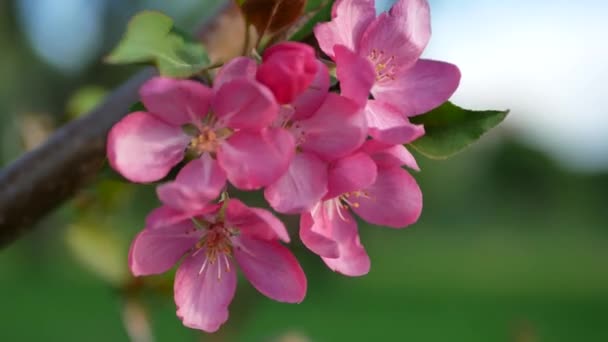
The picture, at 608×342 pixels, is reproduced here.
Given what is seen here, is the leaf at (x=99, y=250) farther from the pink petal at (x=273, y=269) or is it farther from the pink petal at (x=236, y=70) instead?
the pink petal at (x=236, y=70)

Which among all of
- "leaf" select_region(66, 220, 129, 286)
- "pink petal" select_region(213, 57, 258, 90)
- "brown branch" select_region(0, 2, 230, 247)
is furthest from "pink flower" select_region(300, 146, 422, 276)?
"leaf" select_region(66, 220, 129, 286)

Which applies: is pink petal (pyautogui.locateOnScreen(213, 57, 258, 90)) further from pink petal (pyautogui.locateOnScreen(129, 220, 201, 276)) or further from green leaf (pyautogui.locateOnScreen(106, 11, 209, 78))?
pink petal (pyautogui.locateOnScreen(129, 220, 201, 276))

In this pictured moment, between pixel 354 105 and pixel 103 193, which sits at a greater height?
pixel 354 105

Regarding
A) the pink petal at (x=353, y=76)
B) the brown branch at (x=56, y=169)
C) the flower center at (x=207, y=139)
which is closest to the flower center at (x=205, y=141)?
the flower center at (x=207, y=139)

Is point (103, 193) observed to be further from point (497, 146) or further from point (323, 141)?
point (497, 146)

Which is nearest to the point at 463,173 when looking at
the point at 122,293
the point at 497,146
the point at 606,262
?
the point at 497,146

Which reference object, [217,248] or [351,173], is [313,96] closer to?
[351,173]

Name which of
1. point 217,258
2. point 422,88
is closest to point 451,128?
point 422,88
